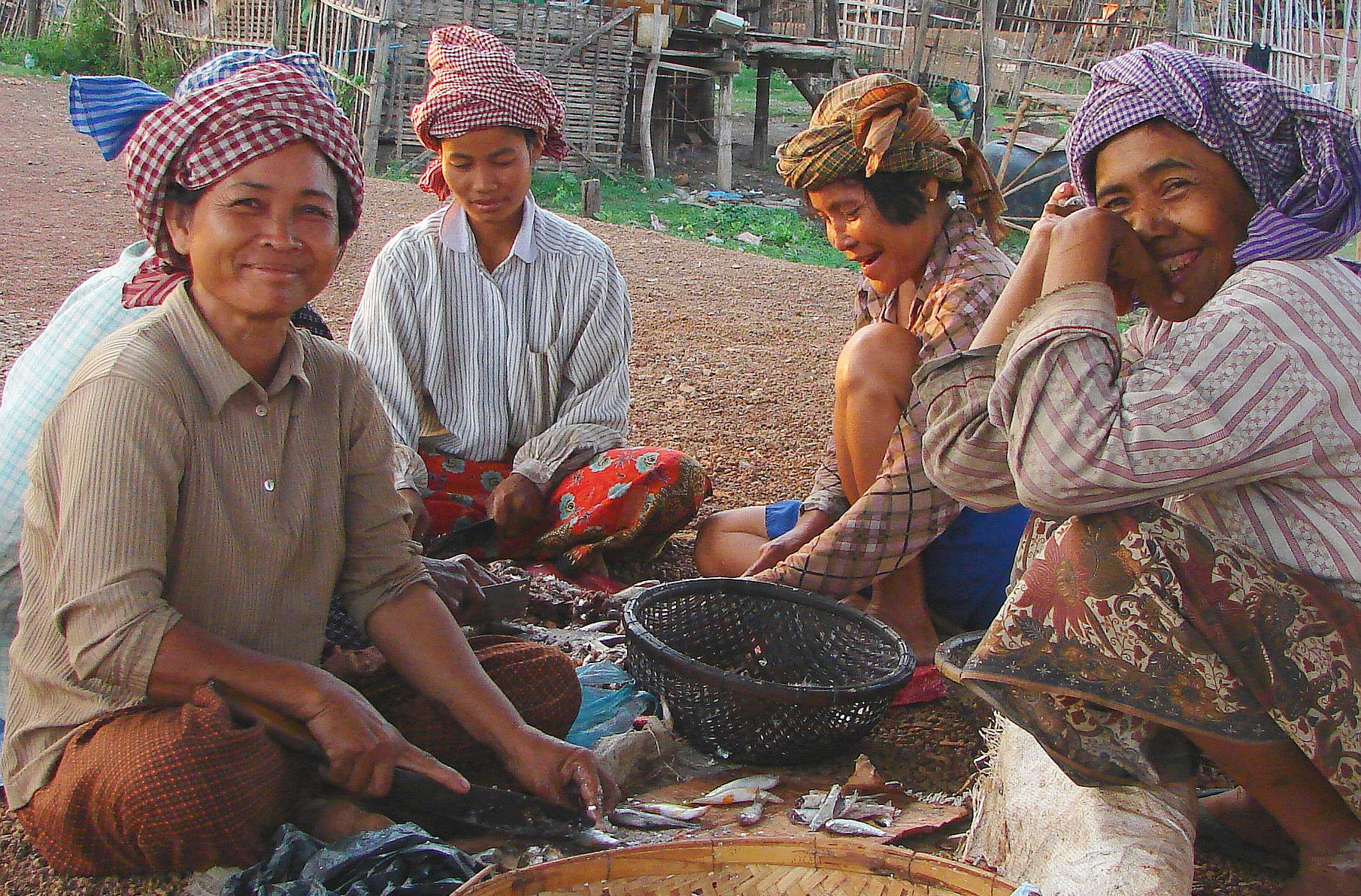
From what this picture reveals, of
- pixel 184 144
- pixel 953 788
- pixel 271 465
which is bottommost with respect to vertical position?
pixel 953 788

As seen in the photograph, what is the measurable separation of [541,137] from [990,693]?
7.51 ft

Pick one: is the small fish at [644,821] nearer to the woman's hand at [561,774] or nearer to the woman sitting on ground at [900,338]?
the woman's hand at [561,774]

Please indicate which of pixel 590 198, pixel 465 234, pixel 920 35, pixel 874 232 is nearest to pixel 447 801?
pixel 874 232

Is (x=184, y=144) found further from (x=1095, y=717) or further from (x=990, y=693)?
(x=1095, y=717)

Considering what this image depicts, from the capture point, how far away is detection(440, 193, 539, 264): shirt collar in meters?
3.45

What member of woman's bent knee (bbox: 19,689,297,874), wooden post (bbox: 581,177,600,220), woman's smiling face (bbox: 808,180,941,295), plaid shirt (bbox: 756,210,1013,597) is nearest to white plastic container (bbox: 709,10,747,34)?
wooden post (bbox: 581,177,600,220)

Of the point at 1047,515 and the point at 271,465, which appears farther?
the point at 271,465

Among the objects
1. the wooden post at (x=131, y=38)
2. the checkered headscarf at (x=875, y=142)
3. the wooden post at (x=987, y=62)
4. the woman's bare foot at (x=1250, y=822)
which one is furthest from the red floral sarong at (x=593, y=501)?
the wooden post at (x=131, y=38)

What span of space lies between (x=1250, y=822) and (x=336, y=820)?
1.54 metres

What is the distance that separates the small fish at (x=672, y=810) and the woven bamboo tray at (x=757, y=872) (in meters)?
0.45

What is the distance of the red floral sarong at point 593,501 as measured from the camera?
3377 mm

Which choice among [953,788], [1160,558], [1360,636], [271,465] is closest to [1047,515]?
[1160,558]

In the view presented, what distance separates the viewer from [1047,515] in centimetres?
181

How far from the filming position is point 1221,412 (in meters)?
1.58
